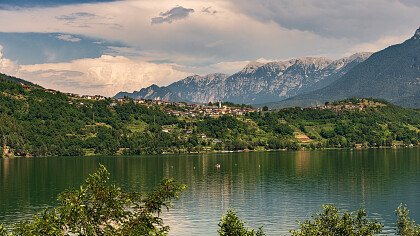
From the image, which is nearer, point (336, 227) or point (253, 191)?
point (336, 227)

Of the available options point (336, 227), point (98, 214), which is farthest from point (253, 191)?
point (98, 214)

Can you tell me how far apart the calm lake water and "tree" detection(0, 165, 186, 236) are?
55433 mm

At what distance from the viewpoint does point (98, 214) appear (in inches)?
1385

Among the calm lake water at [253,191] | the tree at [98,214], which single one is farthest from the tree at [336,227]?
the calm lake water at [253,191]

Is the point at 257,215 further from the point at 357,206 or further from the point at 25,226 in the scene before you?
the point at 25,226

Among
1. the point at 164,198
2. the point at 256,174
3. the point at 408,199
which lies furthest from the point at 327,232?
the point at 256,174

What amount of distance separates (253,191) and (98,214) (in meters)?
107

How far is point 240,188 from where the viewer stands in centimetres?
14638

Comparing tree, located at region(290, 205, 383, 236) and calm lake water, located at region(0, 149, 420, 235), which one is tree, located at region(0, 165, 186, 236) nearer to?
tree, located at region(290, 205, 383, 236)

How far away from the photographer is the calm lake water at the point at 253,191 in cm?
10338

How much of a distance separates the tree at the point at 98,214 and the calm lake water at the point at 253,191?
55433 mm

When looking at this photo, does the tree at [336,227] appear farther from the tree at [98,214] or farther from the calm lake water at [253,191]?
the calm lake water at [253,191]

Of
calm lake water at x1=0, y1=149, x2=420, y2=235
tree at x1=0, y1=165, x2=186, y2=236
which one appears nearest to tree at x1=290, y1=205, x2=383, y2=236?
tree at x1=0, y1=165, x2=186, y2=236

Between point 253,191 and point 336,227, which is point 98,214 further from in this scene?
point 253,191
